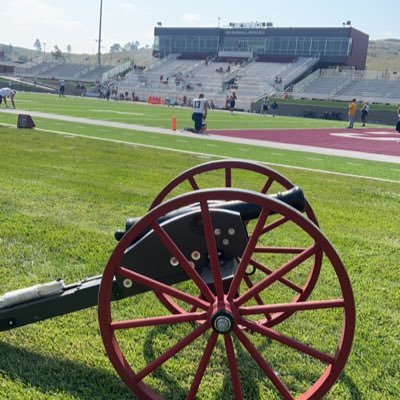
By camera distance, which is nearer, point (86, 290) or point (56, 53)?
point (86, 290)

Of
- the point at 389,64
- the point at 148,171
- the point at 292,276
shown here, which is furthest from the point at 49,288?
the point at 389,64

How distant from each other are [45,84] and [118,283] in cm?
7428

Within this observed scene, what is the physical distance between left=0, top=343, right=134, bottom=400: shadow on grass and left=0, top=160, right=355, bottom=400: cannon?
21 cm

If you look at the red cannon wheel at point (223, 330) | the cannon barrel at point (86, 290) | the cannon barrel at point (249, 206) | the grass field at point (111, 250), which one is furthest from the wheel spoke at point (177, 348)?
the cannon barrel at point (249, 206)

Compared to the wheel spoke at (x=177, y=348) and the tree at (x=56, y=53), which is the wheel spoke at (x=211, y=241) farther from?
the tree at (x=56, y=53)

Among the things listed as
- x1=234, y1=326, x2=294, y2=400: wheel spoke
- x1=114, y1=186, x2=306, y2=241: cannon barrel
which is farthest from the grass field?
x1=114, y1=186, x2=306, y2=241: cannon barrel

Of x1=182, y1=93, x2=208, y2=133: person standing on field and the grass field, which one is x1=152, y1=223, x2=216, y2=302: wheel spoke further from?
x1=182, y1=93, x2=208, y2=133: person standing on field

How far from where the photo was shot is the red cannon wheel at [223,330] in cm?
254

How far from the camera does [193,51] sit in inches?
3179

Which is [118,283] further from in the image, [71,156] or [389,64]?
[389,64]

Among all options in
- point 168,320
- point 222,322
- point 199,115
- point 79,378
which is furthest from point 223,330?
point 199,115

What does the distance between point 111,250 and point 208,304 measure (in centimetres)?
270

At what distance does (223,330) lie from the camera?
259cm

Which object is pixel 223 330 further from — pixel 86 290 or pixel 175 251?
pixel 86 290
